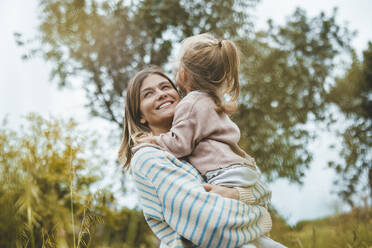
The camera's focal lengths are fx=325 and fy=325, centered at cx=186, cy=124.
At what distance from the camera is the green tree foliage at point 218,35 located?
609 cm

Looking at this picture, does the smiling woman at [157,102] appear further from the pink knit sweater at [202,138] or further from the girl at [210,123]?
the pink knit sweater at [202,138]

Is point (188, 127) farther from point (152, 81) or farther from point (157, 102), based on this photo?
point (152, 81)

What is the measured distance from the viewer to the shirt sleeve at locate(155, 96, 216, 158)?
1725 mm

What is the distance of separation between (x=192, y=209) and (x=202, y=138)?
478mm

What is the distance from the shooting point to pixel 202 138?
1.79 meters

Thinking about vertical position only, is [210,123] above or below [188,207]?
above

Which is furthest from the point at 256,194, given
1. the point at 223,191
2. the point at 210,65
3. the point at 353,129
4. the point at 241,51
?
the point at 353,129

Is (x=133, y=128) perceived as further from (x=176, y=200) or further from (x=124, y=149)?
(x=176, y=200)

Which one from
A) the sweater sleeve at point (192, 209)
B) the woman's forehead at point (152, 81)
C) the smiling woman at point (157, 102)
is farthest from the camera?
the woman's forehead at point (152, 81)

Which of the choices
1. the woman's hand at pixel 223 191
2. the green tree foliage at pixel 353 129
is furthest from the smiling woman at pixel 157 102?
the green tree foliage at pixel 353 129

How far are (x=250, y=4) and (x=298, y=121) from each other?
2588 millimetres

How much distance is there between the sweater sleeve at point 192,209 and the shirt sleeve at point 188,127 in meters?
0.09

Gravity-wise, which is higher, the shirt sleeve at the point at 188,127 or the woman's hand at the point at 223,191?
the shirt sleeve at the point at 188,127

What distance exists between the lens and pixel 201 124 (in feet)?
5.81
